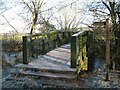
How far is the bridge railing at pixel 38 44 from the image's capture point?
4941mm

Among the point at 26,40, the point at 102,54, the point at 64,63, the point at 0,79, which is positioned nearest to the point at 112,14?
the point at 102,54

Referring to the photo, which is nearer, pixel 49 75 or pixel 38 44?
pixel 49 75

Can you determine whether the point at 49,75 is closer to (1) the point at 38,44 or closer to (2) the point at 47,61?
(2) the point at 47,61

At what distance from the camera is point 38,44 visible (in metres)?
5.98

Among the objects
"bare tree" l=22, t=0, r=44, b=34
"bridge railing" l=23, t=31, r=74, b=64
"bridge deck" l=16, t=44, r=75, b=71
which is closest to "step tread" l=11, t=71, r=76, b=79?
"bridge deck" l=16, t=44, r=75, b=71

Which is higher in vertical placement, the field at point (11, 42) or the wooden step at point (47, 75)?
the field at point (11, 42)

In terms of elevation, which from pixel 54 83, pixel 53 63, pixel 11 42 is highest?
pixel 11 42

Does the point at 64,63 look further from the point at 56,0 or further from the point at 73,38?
the point at 56,0

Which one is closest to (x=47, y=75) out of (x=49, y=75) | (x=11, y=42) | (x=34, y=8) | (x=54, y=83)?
(x=49, y=75)

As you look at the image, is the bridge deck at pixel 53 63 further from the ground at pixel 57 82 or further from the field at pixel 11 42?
the field at pixel 11 42

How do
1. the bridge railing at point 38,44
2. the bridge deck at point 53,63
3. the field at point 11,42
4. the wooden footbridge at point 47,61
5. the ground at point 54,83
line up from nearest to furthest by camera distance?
the ground at point 54,83 < the wooden footbridge at point 47,61 < the bridge deck at point 53,63 < the bridge railing at point 38,44 < the field at point 11,42

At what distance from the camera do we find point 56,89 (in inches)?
160

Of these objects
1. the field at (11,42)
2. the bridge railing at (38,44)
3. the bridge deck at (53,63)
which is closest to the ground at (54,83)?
the bridge deck at (53,63)

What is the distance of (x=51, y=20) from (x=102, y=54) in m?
4.05
